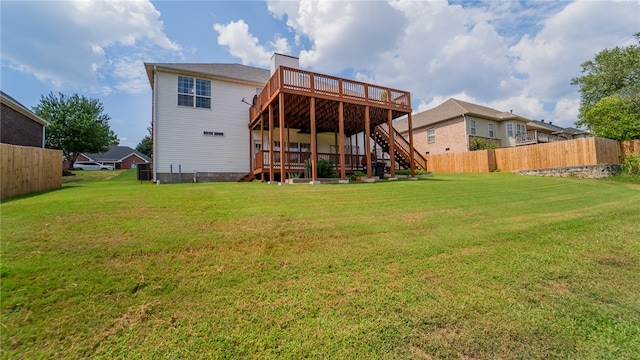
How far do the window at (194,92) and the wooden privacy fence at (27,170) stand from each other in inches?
237

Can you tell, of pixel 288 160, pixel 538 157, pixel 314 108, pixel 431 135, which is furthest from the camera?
pixel 431 135

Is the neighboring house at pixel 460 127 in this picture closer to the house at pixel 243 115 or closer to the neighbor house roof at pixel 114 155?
the house at pixel 243 115

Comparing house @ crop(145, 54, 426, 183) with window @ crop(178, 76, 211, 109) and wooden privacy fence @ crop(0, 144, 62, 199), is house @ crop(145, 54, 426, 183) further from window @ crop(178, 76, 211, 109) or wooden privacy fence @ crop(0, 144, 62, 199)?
wooden privacy fence @ crop(0, 144, 62, 199)

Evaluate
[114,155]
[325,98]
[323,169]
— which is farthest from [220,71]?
[114,155]

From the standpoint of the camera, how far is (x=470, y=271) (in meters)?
3.09

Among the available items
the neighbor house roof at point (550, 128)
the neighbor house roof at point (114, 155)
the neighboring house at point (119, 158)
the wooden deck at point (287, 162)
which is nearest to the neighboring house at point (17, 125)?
the wooden deck at point (287, 162)

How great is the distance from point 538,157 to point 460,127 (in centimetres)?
849

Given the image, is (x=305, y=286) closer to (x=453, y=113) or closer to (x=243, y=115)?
(x=243, y=115)

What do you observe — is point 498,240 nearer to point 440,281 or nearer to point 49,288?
point 440,281

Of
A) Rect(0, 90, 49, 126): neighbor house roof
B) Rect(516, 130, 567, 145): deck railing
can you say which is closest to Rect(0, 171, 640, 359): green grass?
Rect(0, 90, 49, 126): neighbor house roof

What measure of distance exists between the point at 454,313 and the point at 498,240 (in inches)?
96.3

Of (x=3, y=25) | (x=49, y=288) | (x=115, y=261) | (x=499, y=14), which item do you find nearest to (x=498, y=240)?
(x=115, y=261)

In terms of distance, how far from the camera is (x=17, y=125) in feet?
47.4

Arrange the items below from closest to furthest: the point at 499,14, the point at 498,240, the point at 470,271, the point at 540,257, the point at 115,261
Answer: the point at 115,261
the point at 470,271
the point at 540,257
the point at 498,240
the point at 499,14
